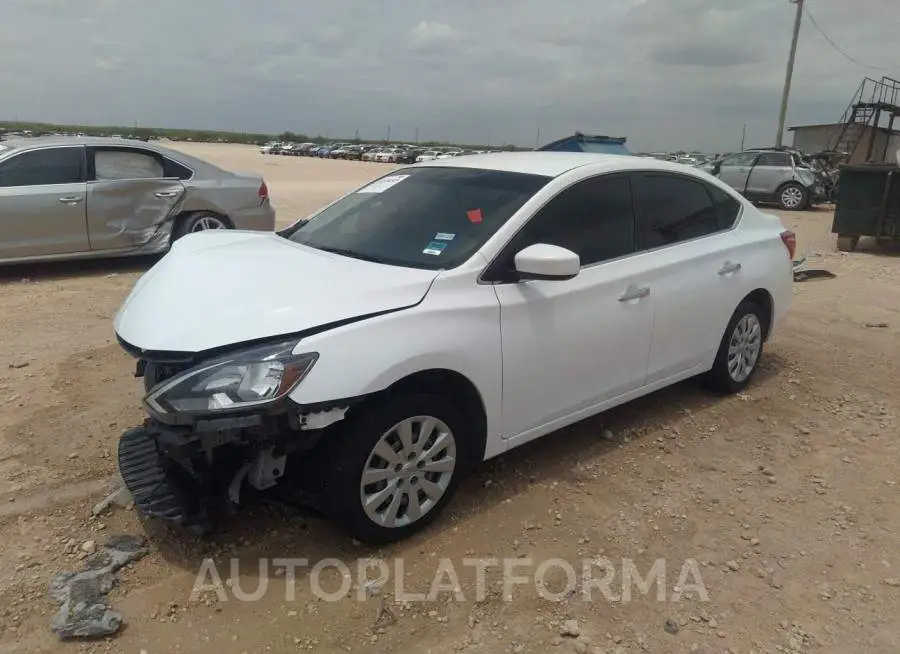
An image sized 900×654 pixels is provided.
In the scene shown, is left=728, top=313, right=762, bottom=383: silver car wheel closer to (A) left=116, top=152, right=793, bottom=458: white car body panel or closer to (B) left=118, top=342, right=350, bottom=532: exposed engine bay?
(A) left=116, top=152, right=793, bottom=458: white car body panel

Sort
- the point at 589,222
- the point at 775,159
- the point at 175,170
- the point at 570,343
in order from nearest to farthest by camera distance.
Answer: the point at 570,343 → the point at 589,222 → the point at 175,170 → the point at 775,159

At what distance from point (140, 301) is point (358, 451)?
1295mm

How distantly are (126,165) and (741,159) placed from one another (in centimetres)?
1737

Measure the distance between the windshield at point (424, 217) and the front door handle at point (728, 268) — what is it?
1502 mm

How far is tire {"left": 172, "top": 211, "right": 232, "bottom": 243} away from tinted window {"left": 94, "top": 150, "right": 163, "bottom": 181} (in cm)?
57

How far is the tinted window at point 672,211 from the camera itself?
4.12 metres

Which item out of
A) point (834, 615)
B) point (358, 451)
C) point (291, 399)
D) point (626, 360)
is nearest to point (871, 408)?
point (626, 360)

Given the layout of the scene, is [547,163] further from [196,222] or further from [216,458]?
[196,222]

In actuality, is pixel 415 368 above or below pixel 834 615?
above

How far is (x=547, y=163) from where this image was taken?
397 centimetres

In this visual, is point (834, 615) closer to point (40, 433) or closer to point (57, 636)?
point (57, 636)

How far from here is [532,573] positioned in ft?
9.71

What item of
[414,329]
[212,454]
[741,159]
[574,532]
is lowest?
[574,532]

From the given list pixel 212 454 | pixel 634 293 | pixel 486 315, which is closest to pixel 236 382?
pixel 212 454
